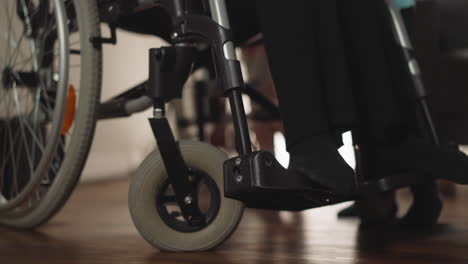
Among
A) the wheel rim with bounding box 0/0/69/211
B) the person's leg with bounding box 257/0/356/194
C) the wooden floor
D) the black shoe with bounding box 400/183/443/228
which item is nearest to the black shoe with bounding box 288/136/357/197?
the person's leg with bounding box 257/0/356/194

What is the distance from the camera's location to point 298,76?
30.1 inches

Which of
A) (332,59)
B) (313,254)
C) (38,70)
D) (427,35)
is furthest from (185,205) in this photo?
(427,35)

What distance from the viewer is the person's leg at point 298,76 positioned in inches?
29.7

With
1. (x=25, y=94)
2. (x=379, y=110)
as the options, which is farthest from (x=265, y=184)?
(x=25, y=94)

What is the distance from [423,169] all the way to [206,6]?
1.46ft

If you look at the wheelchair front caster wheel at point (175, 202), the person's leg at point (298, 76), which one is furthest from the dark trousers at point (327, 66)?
the wheelchair front caster wheel at point (175, 202)

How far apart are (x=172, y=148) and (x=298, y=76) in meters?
0.23

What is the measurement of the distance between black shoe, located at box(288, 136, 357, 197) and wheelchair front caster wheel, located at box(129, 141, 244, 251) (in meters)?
0.15

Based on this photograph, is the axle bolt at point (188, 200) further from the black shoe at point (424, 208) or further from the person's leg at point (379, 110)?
the black shoe at point (424, 208)

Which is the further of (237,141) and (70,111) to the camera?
(70,111)

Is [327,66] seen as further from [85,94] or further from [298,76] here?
[85,94]

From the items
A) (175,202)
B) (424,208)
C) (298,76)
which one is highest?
(298,76)

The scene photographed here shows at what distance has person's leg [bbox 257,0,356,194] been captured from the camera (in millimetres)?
754

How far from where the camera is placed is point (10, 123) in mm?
1290
